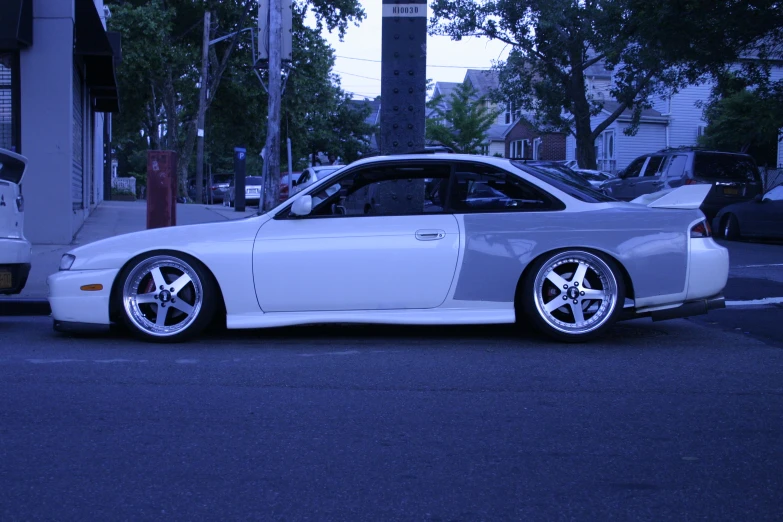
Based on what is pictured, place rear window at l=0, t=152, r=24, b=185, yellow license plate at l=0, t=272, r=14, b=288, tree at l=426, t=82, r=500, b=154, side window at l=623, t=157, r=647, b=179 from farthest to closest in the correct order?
tree at l=426, t=82, r=500, b=154 < side window at l=623, t=157, r=647, b=179 < rear window at l=0, t=152, r=24, b=185 < yellow license plate at l=0, t=272, r=14, b=288

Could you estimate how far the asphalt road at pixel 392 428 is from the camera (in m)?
3.61

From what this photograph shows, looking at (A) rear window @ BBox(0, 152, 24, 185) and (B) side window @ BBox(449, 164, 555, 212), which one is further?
(A) rear window @ BBox(0, 152, 24, 185)

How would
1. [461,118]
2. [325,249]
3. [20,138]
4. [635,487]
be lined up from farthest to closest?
[461,118] < [20,138] < [325,249] < [635,487]

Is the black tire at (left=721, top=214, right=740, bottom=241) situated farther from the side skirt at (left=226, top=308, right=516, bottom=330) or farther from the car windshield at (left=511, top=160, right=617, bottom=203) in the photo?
the side skirt at (left=226, top=308, right=516, bottom=330)

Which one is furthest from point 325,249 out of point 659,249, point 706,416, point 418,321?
point 706,416

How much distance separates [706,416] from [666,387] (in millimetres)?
636

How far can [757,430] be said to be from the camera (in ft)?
15.0

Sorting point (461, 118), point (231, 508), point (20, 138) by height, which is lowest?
point (231, 508)

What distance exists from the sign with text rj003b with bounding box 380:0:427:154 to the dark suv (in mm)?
10573

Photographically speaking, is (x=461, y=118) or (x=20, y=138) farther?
(x=461, y=118)

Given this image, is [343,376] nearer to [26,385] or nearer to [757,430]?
[26,385]

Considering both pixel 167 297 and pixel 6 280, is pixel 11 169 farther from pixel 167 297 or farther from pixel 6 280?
pixel 167 297

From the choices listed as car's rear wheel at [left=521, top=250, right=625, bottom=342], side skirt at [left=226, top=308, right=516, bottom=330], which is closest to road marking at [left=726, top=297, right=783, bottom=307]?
car's rear wheel at [left=521, top=250, right=625, bottom=342]

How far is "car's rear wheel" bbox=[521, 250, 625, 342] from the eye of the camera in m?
6.56
